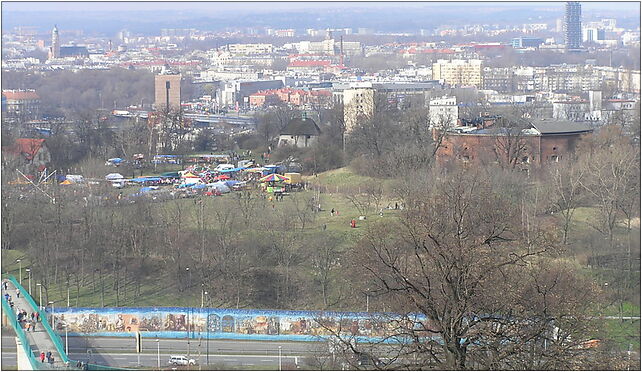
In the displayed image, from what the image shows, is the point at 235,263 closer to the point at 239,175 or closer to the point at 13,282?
the point at 13,282

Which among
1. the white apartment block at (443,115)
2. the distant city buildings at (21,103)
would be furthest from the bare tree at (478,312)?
the distant city buildings at (21,103)

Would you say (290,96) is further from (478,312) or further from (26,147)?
(478,312)

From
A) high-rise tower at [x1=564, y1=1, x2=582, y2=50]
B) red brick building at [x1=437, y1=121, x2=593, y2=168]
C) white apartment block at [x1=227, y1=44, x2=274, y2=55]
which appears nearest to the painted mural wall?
red brick building at [x1=437, y1=121, x2=593, y2=168]

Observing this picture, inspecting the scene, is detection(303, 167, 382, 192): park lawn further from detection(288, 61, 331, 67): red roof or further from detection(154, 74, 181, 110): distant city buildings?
detection(288, 61, 331, 67): red roof

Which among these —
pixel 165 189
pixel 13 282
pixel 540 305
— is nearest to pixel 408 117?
pixel 165 189

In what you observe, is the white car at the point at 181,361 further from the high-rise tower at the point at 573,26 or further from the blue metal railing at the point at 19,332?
the high-rise tower at the point at 573,26

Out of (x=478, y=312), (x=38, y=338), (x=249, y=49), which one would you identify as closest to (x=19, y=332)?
(x=38, y=338)
